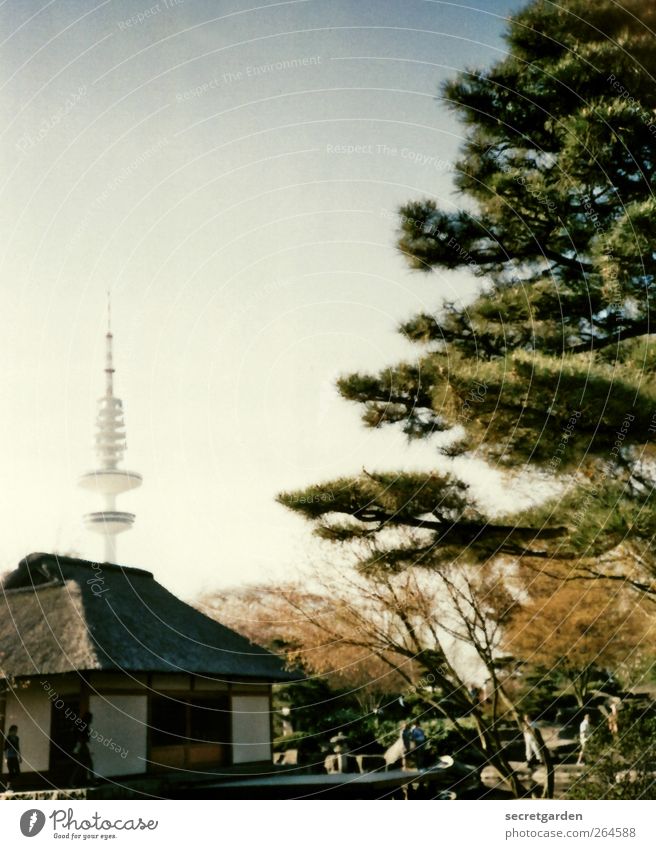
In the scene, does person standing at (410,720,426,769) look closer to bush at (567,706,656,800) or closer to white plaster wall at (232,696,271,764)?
white plaster wall at (232,696,271,764)

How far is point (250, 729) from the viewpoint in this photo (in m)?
10.5

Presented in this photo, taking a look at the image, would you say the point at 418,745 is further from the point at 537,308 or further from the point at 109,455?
the point at 537,308

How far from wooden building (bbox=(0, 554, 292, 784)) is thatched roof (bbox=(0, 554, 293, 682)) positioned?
0.02 m

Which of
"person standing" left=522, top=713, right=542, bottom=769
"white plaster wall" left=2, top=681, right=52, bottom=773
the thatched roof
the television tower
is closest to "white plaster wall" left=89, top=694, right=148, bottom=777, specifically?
the thatched roof

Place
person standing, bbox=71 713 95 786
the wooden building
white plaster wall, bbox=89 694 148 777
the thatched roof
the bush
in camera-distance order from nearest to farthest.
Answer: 1. the bush
2. person standing, bbox=71 713 95 786
3. white plaster wall, bbox=89 694 148 777
4. the wooden building
5. the thatched roof

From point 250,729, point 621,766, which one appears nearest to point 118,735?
point 250,729

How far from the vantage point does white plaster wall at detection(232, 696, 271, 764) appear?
1030 centimetres

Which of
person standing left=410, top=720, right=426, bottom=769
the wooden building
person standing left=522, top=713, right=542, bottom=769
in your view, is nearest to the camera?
the wooden building

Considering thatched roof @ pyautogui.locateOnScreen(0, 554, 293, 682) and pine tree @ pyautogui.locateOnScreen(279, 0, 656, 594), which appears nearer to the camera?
pine tree @ pyautogui.locateOnScreen(279, 0, 656, 594)

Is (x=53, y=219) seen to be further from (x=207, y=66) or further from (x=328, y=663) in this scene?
(x=328, y=663)

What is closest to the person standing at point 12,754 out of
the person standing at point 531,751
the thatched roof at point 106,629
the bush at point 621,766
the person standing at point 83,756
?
the person standing at point 83,756

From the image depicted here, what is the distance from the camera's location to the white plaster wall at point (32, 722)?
28.1 ft

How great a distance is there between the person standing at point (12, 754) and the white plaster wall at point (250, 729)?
2749 millimetres

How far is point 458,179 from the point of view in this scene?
7.13 meters
